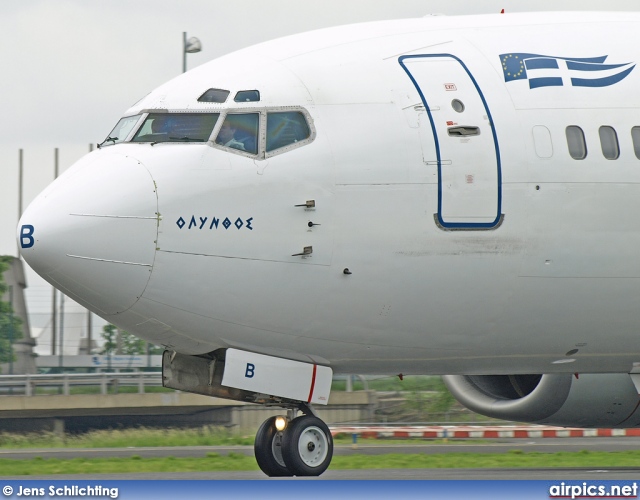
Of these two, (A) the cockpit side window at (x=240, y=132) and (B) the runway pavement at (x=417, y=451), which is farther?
(B) the runway pavement at (x=417, y=451)

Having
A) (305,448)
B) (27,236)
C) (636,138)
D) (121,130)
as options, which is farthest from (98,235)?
(636,138)

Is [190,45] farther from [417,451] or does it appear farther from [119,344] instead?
[119,344]

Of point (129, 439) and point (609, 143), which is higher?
point (609, 143)

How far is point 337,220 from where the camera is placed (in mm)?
13914

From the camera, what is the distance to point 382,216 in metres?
14.1

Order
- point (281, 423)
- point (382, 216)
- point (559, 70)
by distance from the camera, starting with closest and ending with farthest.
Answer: point (382, 216)
point (281, 423)
point (559, 70)

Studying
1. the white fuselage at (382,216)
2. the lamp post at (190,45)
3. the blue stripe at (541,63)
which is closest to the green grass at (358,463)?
the white fuselage at (382,216)

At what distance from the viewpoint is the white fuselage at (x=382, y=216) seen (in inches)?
535

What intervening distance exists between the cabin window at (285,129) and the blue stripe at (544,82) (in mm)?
2727

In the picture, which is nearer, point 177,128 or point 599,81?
point 177,128

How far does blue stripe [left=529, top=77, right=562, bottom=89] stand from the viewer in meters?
15.0

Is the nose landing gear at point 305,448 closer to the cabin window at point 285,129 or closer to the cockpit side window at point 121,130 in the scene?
the cabin window at point 285,129

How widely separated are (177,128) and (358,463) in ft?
24.3

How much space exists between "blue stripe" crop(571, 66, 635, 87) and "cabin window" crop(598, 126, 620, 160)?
Result: 0.55 m
